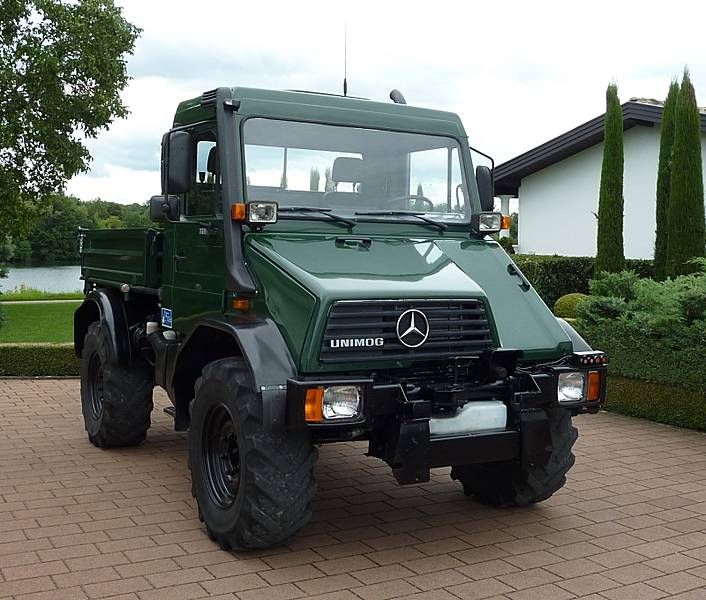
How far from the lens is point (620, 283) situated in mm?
9992

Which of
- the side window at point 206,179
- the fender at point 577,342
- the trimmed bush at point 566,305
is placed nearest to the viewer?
the fender at point 577,342

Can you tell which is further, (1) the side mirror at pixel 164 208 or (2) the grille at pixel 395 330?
(1) the side mirror at pixel 164 208

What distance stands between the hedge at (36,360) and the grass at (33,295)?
47.5 feet

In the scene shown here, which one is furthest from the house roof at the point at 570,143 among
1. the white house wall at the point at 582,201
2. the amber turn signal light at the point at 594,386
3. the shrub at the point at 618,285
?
the amber turn signal light at the point at 594,386

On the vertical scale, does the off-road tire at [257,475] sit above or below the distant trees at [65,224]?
below

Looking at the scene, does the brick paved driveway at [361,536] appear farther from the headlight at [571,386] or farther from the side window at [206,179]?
the side window at [206,179]

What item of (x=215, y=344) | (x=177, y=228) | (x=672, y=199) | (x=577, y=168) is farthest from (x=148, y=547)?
(x=577, y=168)

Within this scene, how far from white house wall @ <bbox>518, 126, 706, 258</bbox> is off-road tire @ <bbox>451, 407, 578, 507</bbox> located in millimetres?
12801

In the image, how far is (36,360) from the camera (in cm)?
1123

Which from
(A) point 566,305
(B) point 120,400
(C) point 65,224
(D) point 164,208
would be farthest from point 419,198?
(C) point 65,224

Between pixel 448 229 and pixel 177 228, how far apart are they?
1871 mm

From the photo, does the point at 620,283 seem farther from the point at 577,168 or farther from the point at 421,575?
the point at 577,168

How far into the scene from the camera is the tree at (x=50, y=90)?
56.8 feet

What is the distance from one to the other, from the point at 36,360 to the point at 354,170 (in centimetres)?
699
